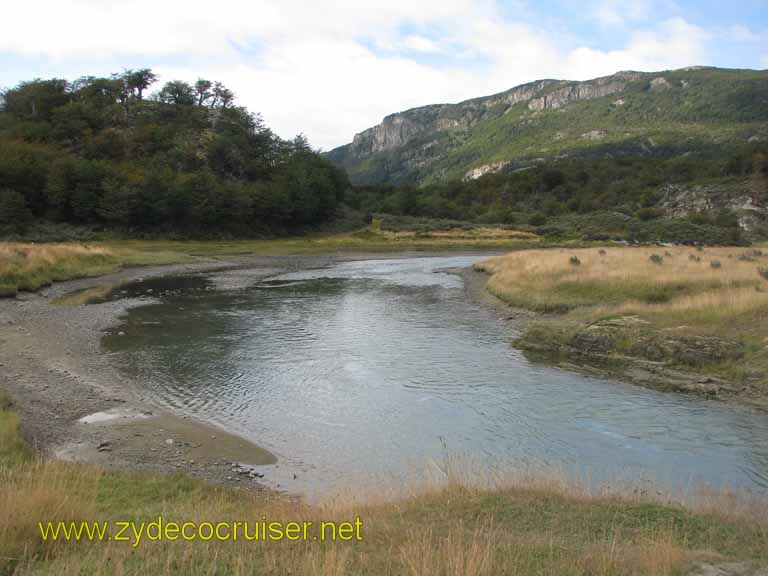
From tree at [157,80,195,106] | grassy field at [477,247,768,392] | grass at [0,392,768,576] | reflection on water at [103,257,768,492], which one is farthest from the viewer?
tree at [157,80,195,106]

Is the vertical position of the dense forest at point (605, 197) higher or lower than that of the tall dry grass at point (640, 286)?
higher

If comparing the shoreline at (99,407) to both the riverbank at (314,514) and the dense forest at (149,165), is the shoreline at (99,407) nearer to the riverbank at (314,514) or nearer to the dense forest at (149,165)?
the riverbank at (314,514)

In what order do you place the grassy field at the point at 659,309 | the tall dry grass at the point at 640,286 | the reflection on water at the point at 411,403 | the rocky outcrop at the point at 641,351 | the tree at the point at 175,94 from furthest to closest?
1. the tree at the point at 175,94
2. the tall dry grass at the point at 640,286
3. the grassy field at the point at 659,309
4. the rocky outcrop at the point at 641,351
5. the reflection on water at the point at 411,403

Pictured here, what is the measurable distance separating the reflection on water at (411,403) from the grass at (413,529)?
7.84 ft

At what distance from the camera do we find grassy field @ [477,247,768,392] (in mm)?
17375

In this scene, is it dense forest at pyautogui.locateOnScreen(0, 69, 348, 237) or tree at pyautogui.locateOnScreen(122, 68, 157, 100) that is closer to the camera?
dense forest at pyautogui.locateOnScreen(0, 69, 348, 237)

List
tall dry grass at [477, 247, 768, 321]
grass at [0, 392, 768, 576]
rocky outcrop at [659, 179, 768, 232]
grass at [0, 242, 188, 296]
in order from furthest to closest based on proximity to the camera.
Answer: rocky outcrop at [659, 179, 768, 232]
grass at [0, 242, 188, 296]
tall dry grass at [477, 247, 768, 321]
grass at [0, 392, 768, 576]

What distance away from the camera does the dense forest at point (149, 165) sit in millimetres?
71688

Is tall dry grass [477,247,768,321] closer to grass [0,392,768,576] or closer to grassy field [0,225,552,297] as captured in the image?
grass [0,392,768,576]

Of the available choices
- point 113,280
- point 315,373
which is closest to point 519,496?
point 315,373

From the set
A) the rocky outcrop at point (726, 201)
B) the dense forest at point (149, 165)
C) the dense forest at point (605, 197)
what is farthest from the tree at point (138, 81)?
the rocky outcrop at point (726, 201)

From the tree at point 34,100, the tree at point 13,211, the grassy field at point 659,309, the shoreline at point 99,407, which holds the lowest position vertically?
the shoreline at point 99,407

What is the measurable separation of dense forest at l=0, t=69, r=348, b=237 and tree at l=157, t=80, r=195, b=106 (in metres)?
0.28

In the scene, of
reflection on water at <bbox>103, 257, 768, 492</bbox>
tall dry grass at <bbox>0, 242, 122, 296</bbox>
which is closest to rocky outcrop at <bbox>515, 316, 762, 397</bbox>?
reflection on water at <bbox>103, 257, 768, 492</bbox>
